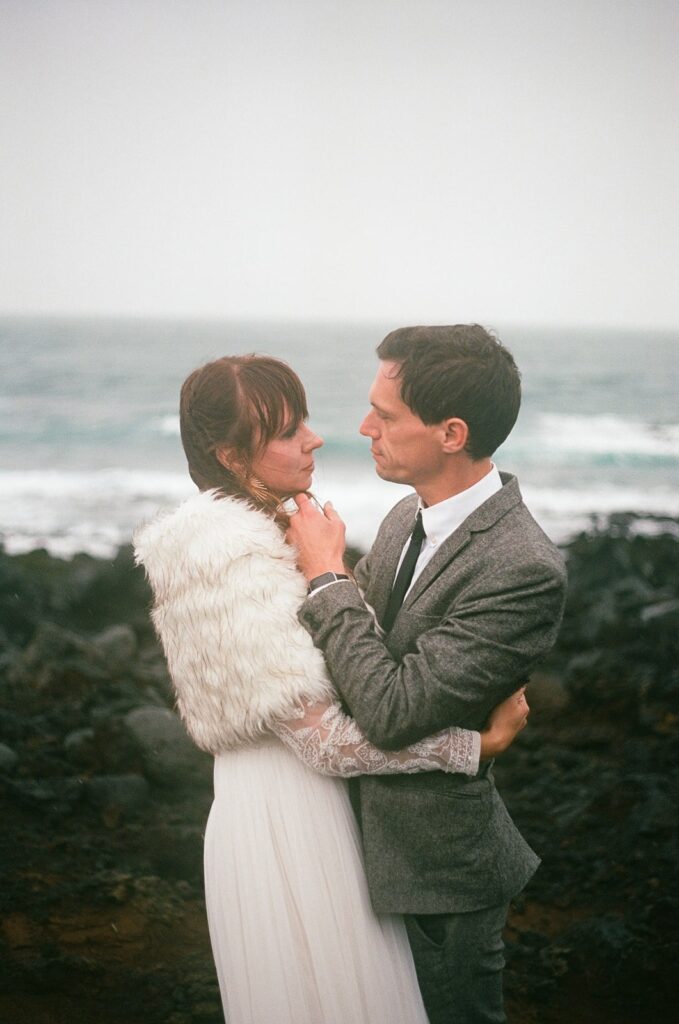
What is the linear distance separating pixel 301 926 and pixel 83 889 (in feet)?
6.75

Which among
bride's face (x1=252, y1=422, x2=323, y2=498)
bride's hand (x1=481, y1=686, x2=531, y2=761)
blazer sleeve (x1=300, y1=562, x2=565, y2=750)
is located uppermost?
bride's face (x1=252, y1=422, x2=323, y2=498)

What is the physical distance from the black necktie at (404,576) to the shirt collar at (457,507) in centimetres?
5

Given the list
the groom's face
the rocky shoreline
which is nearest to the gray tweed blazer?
the groom's face

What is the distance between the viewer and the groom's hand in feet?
5.14

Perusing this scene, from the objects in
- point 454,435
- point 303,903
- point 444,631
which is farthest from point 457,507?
point 303,903

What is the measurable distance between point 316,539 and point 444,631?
0.25m

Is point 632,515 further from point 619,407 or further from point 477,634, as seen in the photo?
point 477,634

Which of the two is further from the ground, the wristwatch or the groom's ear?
the groom's ear

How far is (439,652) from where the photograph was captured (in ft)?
4.87

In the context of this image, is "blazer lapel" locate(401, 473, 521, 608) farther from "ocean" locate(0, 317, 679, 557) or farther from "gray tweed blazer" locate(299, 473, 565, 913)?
"ocean" locate(0, 317, 679, 557)

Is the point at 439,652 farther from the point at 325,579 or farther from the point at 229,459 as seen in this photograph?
the point at 229,459

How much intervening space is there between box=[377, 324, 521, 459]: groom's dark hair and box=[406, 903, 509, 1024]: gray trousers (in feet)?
2.56

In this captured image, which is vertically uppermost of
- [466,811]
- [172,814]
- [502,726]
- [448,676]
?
[448,676]

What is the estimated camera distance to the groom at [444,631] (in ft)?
4.88
